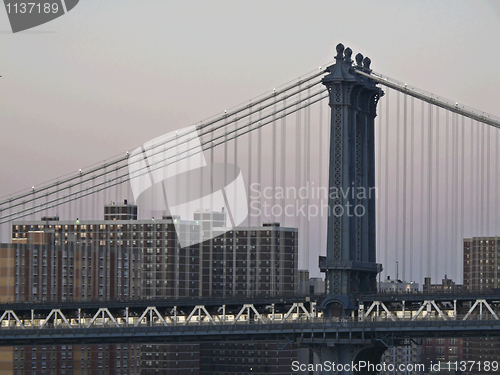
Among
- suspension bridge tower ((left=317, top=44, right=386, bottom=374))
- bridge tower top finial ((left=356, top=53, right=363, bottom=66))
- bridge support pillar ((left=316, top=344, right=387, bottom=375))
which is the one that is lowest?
bridge support pillar ((left=316, top=344, right=387, bottom=375))

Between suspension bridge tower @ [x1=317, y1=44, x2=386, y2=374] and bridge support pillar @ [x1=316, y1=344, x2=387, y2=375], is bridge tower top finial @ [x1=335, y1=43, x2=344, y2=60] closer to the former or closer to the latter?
suspension bridge tower @ [x1=317, y1=44, x2=386, y2=374]

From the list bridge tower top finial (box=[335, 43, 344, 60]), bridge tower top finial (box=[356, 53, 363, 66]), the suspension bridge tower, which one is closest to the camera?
the suspension bridge tower

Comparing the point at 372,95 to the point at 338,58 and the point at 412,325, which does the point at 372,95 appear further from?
the point at 412,325

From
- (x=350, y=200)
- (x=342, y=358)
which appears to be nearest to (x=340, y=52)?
(x=350, y=200)

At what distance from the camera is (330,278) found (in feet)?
358

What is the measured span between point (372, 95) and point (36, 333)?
40788mm

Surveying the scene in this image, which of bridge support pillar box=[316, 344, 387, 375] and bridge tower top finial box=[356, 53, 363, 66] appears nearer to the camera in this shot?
bridge support pillar box=[316, 344, 387, 375]

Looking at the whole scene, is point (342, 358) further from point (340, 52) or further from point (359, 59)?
point (359, 59)

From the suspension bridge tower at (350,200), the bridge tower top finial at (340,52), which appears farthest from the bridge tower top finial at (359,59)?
the bridge tower top finial at (340,52)

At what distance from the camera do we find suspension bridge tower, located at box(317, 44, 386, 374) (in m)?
109

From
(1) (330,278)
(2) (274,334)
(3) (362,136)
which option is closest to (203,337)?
(2) (274,334)

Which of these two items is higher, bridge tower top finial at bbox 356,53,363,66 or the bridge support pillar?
bridge tower top finial at bbox 356,53,363,66

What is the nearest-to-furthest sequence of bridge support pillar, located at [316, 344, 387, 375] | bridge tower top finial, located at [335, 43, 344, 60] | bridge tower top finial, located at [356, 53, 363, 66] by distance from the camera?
bridge support pillar, located at [316, 344, 387, 375] → bridge tower top finial, located at [335, 43, 344, 60] → bridge tower top finial, located at [356, 53, 363, 66]

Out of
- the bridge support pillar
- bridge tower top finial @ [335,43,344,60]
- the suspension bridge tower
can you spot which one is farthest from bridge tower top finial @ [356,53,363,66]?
the bridge support pillar
